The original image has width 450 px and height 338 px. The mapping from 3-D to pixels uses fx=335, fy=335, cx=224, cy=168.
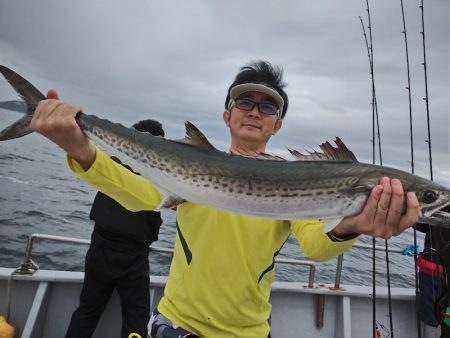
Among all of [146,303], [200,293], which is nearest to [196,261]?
[200,293]

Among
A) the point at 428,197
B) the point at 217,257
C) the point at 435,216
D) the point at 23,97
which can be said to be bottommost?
the point at 217,257

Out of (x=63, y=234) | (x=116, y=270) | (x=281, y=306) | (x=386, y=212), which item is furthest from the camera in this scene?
(x=63, y=234)

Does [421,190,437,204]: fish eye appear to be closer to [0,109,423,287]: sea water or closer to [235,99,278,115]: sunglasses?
[235,99,278,115]: sunglasses

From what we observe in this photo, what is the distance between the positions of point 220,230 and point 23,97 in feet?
5.87

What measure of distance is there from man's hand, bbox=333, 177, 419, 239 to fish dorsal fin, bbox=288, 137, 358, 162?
0.35 meters

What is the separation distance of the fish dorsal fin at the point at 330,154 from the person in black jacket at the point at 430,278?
2.30 metres

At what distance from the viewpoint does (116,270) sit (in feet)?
15.5

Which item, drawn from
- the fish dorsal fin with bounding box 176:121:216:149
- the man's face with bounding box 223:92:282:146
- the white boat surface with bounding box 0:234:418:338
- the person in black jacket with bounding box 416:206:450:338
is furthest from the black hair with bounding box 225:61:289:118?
the white boat surface with bounding box 0:234:418:338

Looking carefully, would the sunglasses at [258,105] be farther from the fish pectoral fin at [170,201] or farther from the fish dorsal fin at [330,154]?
the fish pectoral fin at [170,201]

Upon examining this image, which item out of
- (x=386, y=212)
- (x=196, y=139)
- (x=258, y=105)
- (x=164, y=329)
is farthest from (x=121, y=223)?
(x=386, y=212)

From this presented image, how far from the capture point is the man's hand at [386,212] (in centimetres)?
225

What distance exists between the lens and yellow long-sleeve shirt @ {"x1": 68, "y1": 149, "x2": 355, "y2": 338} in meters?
2.45

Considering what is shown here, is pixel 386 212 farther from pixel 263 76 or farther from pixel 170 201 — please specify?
pixel 263 76

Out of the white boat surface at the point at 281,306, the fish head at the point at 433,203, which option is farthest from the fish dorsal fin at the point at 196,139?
the white boat surface at the point at 281,306
